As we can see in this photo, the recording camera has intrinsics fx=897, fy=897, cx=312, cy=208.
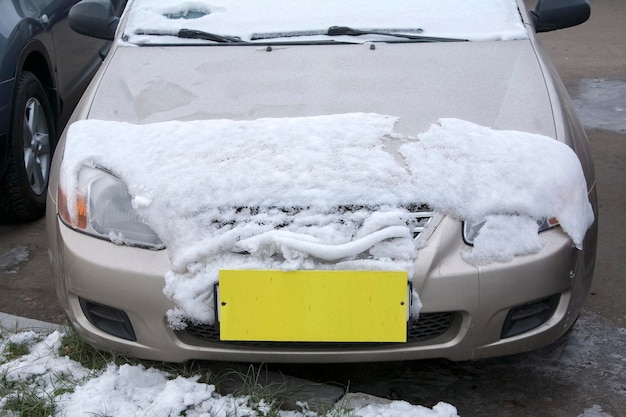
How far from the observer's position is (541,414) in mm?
2664

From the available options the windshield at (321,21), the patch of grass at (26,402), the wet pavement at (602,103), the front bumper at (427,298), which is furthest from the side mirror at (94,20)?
the wet pavement at (602,103)

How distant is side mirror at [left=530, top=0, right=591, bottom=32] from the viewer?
3.73m

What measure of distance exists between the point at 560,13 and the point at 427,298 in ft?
6.12

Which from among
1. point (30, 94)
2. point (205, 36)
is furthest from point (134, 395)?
point (30, 94)

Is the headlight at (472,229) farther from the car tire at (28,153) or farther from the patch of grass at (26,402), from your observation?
the car tire at (28,153)

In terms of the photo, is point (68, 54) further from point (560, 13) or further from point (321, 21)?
point (560, 13)

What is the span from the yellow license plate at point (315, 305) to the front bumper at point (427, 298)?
9 centimetres

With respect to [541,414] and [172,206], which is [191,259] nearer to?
[172,206]

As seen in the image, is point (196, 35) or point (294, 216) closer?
point (294, 216)

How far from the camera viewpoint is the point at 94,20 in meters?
3.78

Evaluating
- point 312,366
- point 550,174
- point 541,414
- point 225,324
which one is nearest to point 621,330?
point 541,414

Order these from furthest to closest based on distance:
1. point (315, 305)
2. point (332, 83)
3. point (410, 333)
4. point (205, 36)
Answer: point (205, 36) → point (332, 83) → point (410, 333) → point (315, 305)

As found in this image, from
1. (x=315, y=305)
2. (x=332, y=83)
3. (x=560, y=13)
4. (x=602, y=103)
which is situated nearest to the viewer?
(x=315, y=305)

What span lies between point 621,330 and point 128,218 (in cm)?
177
